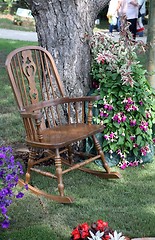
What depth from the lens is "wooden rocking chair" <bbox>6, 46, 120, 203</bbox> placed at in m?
3.55

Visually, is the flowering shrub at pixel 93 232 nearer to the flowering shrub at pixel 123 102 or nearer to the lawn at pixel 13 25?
the flowering shrub at pixel 123 102

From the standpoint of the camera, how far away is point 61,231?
314 centimetres

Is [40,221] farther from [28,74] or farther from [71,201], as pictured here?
[28,74]

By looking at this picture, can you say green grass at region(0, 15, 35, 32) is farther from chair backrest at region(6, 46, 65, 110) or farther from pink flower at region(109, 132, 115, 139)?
pink flower at region(109, 132, 115, 139)

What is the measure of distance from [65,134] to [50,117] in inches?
27.1

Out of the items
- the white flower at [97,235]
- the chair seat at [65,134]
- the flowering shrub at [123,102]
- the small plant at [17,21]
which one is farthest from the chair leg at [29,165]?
the small plant at [17,21]

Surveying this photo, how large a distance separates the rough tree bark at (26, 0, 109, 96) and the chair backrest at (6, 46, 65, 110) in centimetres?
13

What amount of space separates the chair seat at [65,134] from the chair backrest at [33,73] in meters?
0.31

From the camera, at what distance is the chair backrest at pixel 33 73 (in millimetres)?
3873

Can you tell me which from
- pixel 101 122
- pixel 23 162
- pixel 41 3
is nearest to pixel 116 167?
pixel 101 122

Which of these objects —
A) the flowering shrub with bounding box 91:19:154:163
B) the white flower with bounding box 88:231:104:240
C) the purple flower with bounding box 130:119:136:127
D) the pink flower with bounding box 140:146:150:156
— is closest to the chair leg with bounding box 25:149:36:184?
the flowering shrub with bounding box 91:19:154:163

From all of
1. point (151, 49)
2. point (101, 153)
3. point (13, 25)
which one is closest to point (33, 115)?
point (101, 153)

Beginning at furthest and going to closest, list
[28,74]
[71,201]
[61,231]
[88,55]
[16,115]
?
[16,115]
[88,55]
[28,74]
[71,201]
[61,231]

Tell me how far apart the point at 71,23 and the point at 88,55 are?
1.21ft
